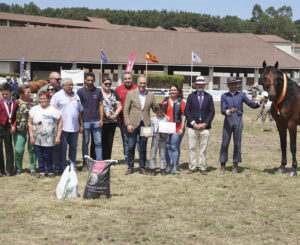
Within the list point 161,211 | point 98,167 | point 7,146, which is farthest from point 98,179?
point 7,146

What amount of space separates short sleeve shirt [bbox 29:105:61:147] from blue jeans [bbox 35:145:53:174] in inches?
6.0

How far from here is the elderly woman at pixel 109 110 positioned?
855 centimetres

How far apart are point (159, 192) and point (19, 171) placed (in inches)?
120

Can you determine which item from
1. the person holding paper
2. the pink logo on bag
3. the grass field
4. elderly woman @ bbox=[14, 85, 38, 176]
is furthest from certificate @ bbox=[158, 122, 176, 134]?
elderly woman @ bbox=[14, 85, 38, 176]

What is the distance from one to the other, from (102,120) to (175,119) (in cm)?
152

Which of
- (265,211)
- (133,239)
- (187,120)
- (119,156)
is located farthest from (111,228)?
(119,156)

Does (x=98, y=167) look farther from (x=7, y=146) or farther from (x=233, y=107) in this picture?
(x=233, y=107)

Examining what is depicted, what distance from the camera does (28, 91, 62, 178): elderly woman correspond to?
25.4ft

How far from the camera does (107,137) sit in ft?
29.1

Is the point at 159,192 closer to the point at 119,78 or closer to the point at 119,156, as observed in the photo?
the point at 119,156

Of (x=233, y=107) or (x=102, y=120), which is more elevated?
(x=233, y=107)

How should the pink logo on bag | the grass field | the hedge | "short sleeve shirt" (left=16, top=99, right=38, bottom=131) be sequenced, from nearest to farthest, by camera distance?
1. the grass field
2. the pink logo on bag
3. "short sleeve shirt" (left=16, top=99, right=38, bottom=131)
4. the hedge

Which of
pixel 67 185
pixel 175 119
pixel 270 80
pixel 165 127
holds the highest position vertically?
pixel 270 80

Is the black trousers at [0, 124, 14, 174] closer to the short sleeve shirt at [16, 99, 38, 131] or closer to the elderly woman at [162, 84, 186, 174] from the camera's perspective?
the short sleeve shirt at [16, 99, 38, 131]
